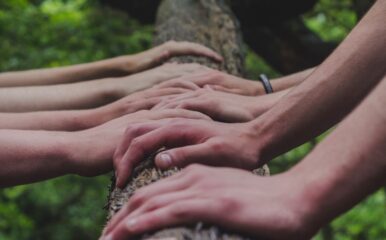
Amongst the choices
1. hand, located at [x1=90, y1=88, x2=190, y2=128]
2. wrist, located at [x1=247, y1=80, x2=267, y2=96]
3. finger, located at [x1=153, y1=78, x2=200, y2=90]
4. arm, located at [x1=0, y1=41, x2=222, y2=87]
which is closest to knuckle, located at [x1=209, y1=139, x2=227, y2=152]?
hand, located at [x1=90, y1=88, x2=190, y2=128]

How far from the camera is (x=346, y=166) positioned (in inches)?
50.0

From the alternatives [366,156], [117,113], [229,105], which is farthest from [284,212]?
[117,113]

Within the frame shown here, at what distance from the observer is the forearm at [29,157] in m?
2.10

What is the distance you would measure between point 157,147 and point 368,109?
696mm

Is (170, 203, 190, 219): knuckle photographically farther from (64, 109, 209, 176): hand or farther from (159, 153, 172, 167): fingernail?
(64, 109, 209, 176): hand

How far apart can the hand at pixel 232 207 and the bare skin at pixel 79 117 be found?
133 cm

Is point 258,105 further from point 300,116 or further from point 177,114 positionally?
point 300,116

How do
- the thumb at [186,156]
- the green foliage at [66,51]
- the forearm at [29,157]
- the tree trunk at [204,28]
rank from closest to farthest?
the thumb at [186,156] < the forearm at [29,157] < the tree trunk at [204,28] < the green foliage at [66,51]

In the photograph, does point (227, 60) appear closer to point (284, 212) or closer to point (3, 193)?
point (284, 212)

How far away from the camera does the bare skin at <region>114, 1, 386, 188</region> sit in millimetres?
1765

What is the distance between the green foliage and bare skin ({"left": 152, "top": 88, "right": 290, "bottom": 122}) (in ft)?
8.75

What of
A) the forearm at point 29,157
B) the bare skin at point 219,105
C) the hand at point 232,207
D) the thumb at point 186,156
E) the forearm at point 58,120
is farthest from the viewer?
the forearm at point 58,120

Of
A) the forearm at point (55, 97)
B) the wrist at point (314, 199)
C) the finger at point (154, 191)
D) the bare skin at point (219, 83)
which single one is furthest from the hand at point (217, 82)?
the wrist at point (314, 199)

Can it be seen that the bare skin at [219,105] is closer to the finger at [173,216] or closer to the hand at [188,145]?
the hand at [188,145]
